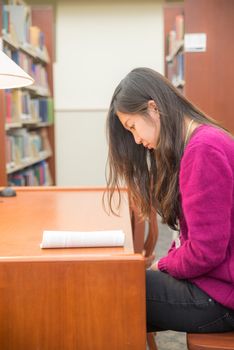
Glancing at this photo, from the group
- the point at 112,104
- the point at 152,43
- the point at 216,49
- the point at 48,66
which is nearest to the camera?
the point at 112,104

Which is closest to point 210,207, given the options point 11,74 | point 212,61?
point 11,74

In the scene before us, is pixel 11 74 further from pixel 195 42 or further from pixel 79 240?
pixel 195 42

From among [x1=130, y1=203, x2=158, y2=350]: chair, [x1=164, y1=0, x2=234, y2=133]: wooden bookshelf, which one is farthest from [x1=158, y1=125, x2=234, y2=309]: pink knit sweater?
[x1=164, y1=0, x2=234, y2=133]: wooden bookshelf

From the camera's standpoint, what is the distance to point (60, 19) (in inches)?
223

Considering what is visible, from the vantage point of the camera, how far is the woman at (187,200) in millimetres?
1060

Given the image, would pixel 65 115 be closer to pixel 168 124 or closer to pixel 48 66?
pixel 48 66

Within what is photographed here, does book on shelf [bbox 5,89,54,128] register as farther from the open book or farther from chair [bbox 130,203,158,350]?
the open book

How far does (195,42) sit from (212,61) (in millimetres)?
172

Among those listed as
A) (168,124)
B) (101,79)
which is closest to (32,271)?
(168,124)

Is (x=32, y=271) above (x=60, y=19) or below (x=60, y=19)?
below

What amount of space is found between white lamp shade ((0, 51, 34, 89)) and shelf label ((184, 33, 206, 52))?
1698 millimetres

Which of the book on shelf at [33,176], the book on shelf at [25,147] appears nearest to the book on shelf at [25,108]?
the book on shelf at [25,147]

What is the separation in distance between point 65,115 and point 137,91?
4584mm

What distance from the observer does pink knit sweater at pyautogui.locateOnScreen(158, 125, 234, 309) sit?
3.45ft
